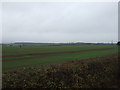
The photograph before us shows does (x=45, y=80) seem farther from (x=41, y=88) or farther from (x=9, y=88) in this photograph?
(x=9, y=88)

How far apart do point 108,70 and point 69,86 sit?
471 cm

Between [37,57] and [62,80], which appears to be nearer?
[62,80]

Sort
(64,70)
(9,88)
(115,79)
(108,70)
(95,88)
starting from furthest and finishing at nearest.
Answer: (108,70), (64,70), (115,79), (95,88), (9,88)

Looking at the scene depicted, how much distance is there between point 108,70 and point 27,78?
678 centimetres

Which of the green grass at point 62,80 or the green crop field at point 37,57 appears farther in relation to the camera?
the green crop field at point 37,57

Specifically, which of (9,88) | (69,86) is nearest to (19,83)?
(9,88)

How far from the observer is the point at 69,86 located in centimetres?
741

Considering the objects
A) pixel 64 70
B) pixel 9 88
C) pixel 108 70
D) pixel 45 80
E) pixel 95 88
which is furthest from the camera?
pixel 108 70

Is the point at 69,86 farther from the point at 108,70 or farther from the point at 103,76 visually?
the point at 108,70

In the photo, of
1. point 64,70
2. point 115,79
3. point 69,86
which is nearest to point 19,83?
point 69,86

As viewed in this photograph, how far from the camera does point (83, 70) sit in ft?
33.5

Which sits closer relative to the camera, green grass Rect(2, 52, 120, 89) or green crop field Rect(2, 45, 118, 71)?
green grass Rect(2, 52, 120, 89)

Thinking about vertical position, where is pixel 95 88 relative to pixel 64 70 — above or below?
below

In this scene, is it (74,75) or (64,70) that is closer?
(74,75)
